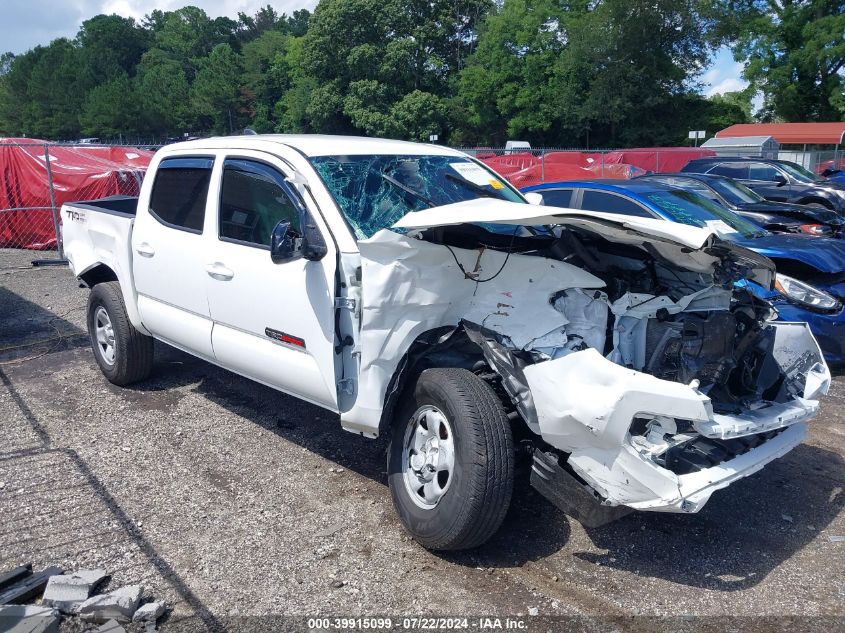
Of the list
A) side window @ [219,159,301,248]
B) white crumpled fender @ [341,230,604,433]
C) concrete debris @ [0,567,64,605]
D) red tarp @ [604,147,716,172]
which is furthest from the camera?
red tarp @ [604,147,716,172]

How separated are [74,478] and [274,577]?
1803 mm

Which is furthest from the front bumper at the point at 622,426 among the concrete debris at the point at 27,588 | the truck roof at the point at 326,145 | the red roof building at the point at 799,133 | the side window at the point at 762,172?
the red roof building at the point at 799,133

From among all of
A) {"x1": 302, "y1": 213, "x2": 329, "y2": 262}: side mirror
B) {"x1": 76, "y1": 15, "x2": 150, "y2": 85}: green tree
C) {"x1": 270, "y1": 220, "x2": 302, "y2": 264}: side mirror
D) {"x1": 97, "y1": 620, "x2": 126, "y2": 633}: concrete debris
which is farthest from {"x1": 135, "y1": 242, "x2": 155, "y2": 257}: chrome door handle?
{"x1": 76, "y1": 15, "x2": 150, "y2": 85}: green tree

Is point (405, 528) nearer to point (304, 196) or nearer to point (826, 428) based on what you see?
point (304, 196)

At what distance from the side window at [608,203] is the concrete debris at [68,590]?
19.6ft

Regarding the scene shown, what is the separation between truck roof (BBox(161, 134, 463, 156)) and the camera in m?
4.58

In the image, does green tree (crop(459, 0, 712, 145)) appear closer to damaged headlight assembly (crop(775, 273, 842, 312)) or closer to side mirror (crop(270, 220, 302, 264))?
damaged headlight assembly (crop(775, 273, 842, 312))

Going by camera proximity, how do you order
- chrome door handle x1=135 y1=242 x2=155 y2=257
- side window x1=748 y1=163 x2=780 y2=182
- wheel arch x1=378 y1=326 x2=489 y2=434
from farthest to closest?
1. side window x1=748 y1=163 x2=780 y2=182
2. chrome door handle x1=135 y1=242 x2=155 y2=257
3. wheel arch x1=378 y1=326 x2=489 y2=434

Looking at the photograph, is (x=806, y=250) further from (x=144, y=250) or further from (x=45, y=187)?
(x=45, y=187)

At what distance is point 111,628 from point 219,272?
2.28m

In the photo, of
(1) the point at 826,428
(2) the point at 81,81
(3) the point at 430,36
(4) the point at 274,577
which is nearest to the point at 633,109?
(3) the point at 430,36

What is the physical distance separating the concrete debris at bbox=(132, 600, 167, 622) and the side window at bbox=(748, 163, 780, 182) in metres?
16.0

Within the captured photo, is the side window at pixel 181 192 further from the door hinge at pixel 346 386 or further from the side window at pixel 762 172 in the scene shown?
the side window at pixel 762 172

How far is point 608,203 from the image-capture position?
769cm
